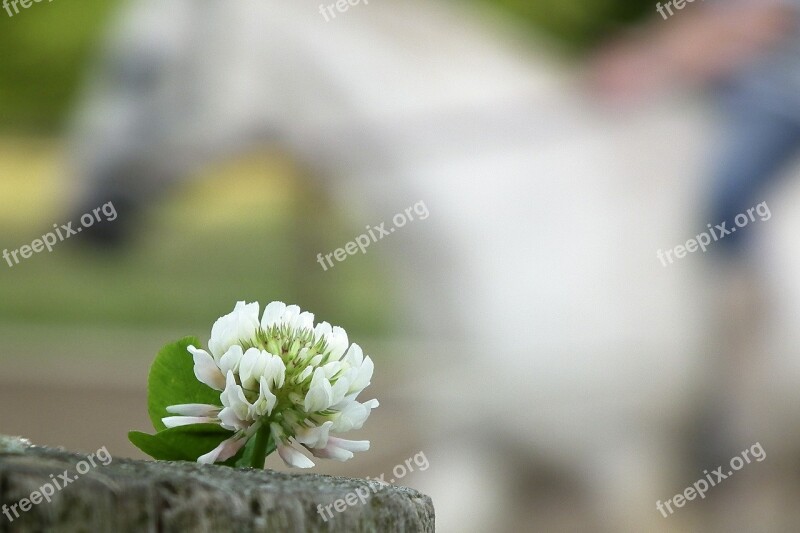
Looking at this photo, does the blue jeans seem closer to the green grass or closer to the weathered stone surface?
the weathered stone surface

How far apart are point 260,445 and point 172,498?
114mm

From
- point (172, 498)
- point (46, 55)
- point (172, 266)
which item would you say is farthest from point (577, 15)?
point (172, 498)

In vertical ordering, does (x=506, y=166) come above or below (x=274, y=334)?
above

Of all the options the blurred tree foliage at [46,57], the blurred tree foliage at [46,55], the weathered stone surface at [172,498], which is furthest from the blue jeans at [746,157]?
the blurred tree foliage at [46,57]

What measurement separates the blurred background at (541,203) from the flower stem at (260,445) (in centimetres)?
201

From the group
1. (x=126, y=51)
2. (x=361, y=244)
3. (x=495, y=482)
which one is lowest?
(x=495, y=482)

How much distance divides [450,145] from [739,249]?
701 mm

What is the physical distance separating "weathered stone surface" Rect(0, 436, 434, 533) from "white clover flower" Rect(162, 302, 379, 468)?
24mm

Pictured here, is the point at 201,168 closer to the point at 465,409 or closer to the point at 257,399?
the point at 465,409

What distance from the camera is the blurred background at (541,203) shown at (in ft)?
8.02

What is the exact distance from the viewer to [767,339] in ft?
7.88

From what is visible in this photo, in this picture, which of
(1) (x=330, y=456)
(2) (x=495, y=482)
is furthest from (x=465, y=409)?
(1) (x=330, y=456)

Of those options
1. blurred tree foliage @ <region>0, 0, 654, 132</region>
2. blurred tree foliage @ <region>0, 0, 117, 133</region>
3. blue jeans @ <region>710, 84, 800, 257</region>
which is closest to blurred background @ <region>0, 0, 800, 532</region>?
blue jeans @ <region>710, 84, 800, 257</region>

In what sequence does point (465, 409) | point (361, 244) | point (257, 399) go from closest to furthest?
1. point (257, 399)
2. point (361, 244)
3. point (465, 409)
